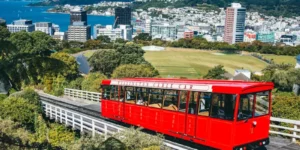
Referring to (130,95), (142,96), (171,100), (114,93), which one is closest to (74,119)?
(114,93)

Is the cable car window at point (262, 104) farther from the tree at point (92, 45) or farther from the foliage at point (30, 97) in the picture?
the tree at point (92, 45)

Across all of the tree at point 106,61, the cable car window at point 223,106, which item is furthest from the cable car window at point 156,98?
the tree at point 106,61

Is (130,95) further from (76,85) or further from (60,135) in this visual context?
(76,85)

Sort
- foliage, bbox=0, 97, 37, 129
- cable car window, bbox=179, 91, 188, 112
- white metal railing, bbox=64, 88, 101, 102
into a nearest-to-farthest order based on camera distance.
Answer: cable car window, bbox=179, 91, 188, 112
foliage, bbox=0, 97, 37, 129
white metal railing, bbox=64, 88, 101, 102

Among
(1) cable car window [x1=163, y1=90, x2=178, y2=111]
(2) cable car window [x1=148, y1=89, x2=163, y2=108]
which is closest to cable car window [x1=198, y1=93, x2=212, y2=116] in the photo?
(1) cable car window [x1=163, y1=90, x2=178, y2=111]

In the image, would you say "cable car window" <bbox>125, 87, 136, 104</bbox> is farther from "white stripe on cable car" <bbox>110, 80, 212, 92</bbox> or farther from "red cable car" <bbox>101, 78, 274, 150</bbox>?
"red cable car" <bbox>101, 78, 274, 150</bbox>
